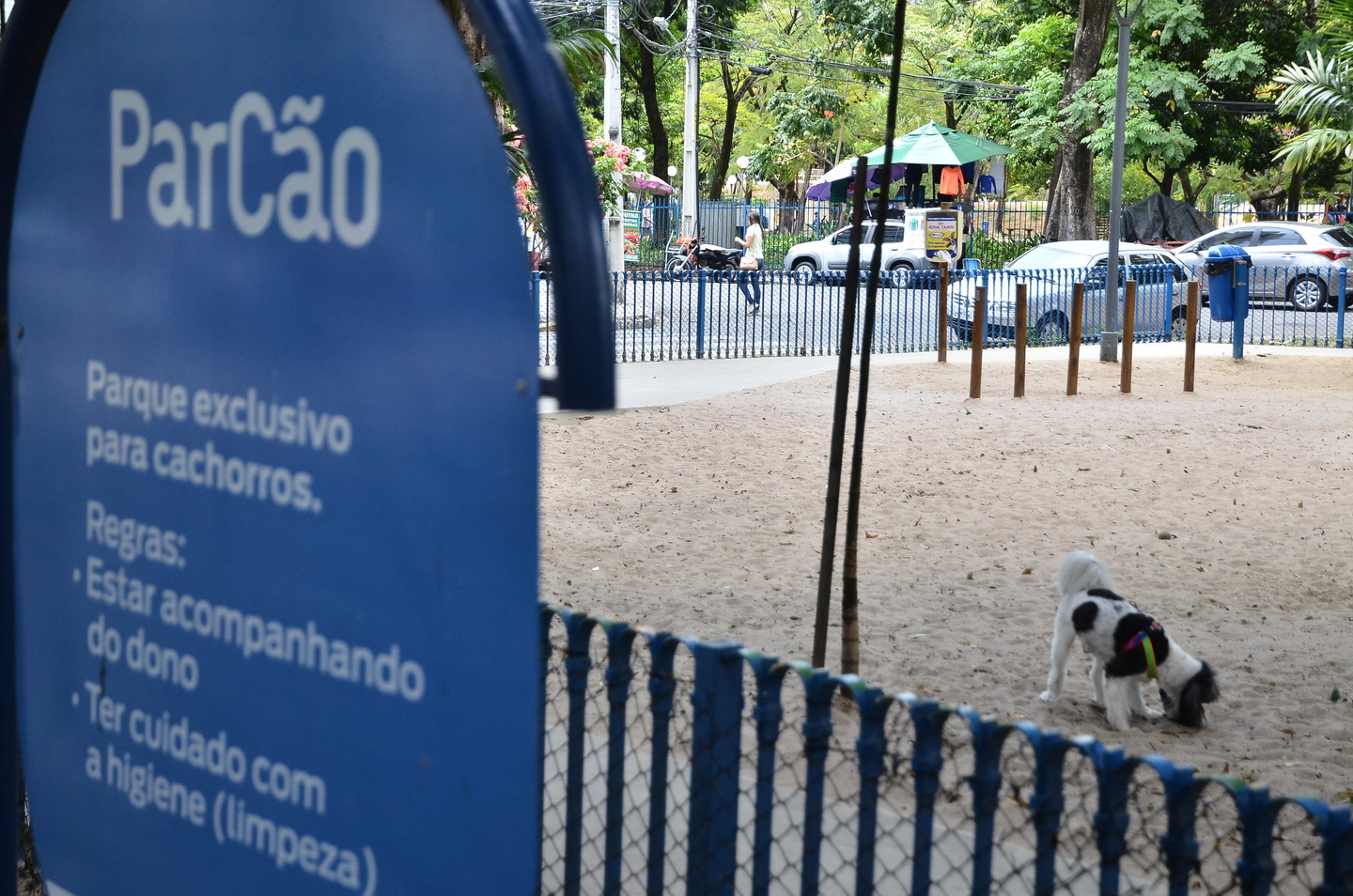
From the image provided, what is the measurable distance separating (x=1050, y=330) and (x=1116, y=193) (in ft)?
9.74

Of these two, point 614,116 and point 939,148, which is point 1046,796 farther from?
point 939,148

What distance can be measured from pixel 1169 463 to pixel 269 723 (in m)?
10.1

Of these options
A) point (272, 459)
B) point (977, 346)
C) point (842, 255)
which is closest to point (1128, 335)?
point (977, 346)

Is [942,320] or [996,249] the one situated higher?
[996,249]

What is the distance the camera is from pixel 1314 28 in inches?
1246

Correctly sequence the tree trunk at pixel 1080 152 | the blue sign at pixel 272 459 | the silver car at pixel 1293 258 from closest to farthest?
1. the blue sign at pixel 272 459
2. the silver car at pixel 1293 258
3. the tree trunk at pixel 1080 152

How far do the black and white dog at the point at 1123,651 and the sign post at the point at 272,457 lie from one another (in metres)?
4.00

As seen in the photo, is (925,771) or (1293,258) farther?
(1293,258)

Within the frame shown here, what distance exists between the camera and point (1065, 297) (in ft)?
63.1

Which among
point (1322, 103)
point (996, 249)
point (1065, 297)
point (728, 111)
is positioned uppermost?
point (728, 111)

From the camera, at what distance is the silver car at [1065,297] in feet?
63.0

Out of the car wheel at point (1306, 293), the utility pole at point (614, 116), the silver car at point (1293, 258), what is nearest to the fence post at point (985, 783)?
the utility pole at point (614, 116)

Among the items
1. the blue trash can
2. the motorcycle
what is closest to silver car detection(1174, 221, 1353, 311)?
the blue trash can

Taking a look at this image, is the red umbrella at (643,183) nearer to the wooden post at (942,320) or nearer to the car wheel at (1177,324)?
the wooden post at (942,320)
